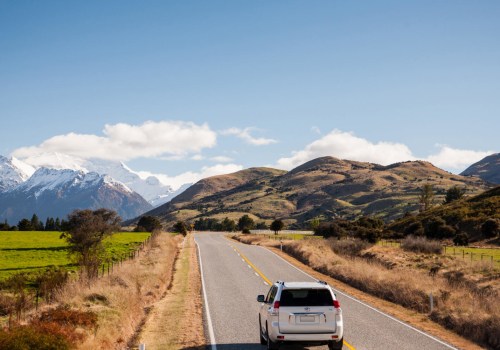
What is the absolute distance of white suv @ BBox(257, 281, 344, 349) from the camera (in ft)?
42.8

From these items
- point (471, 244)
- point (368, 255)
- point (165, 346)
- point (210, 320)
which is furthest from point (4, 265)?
point (471, 244)

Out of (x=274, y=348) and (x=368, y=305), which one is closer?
(x=274, y=348)

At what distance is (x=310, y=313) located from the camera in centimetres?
1315

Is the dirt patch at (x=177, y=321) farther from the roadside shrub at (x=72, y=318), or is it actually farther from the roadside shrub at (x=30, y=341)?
the roadside shrub at (x=30, y=341)

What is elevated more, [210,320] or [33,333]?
[33,333]

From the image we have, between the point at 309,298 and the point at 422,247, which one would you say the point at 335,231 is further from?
the point at 309,298

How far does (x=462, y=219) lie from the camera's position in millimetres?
83500

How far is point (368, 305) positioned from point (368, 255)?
94.1ft

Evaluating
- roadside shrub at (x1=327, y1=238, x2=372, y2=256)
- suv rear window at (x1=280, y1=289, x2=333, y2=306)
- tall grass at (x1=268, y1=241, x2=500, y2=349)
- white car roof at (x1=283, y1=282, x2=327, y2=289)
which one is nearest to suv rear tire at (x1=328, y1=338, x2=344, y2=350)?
suv rear window at (x1=280, y1=289, x2=333, y2=306)

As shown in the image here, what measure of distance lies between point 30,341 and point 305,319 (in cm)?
637

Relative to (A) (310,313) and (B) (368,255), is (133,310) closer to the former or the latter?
(A) (310,313)

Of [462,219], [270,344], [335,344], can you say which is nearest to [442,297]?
[335,344]

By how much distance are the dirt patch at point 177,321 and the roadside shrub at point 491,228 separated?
52.4 m

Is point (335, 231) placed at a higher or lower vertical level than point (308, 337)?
higher
